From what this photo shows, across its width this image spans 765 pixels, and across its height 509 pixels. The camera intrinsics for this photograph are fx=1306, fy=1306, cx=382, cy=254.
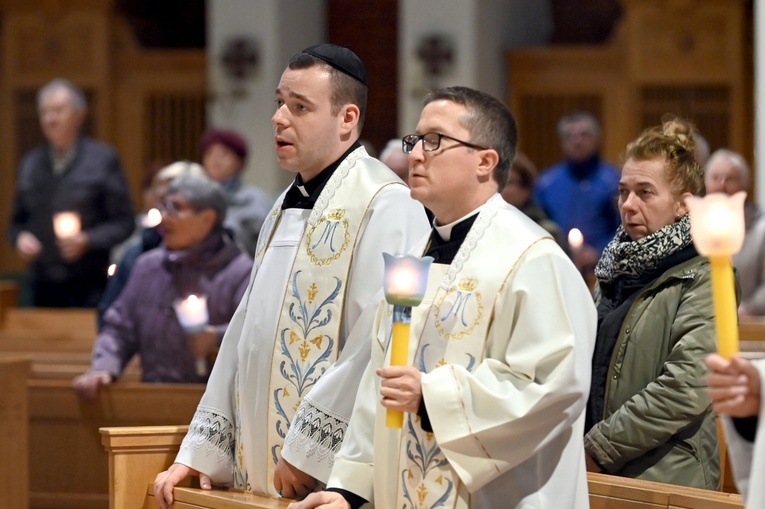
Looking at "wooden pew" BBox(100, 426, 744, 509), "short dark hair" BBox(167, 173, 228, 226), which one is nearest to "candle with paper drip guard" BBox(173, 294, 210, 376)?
"short dark hair" BBox(167, 173, 228, 226)

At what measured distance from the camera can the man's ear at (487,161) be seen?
3.13 metres

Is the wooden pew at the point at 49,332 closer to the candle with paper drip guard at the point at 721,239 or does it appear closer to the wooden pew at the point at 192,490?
the wooden pew at the point at 192,490

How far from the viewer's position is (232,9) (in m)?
10.2

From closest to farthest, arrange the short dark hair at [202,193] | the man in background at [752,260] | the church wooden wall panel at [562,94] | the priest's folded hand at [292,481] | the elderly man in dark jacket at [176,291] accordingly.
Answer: the priest's folded hand at [292,481] → the elderly man in dark jacket at [176,291] → the short dark hair at [202,193] → the man in background at [752,260] → the church wooden wall panel at [562,94]

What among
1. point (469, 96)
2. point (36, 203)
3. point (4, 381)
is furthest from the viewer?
point (36, 203)

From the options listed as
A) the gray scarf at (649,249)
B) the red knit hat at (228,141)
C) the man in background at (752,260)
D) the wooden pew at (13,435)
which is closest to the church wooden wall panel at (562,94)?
the man in background at (752,260)

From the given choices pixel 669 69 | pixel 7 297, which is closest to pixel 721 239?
pixel 7 297

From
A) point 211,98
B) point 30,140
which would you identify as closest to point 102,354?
point 211,98

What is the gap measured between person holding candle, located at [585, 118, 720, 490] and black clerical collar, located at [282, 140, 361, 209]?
0.83 m

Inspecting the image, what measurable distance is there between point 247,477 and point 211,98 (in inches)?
266

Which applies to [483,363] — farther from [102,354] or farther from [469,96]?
[102,354]

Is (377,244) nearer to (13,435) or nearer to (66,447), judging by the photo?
(13,435)

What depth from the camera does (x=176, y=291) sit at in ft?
18.0

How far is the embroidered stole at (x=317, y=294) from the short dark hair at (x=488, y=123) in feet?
1.84
